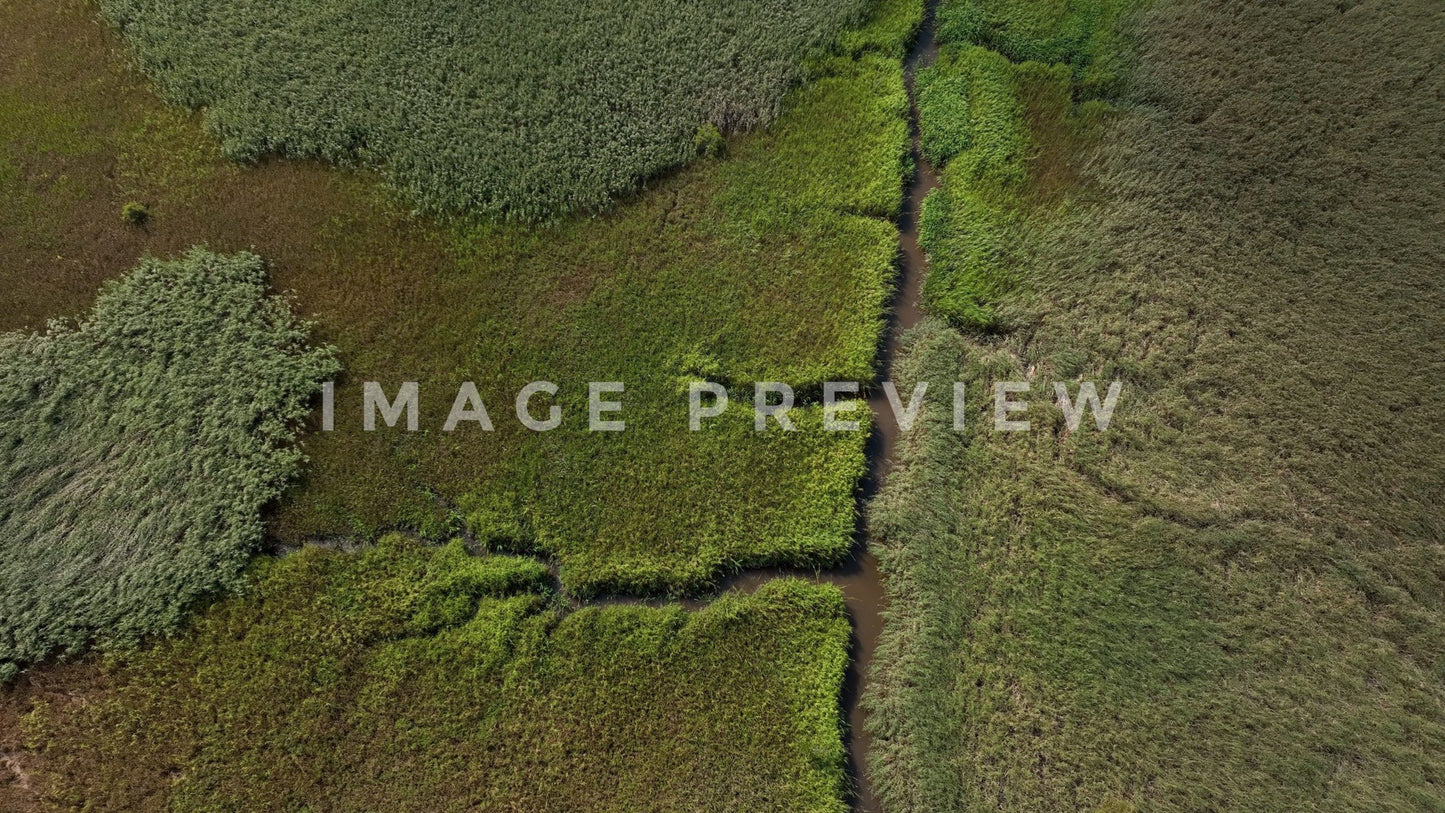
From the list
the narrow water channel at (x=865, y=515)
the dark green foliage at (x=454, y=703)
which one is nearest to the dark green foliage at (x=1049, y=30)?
the narrow water channel at (x=865, y=515)

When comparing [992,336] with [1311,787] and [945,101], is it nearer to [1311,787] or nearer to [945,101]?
[945,101]

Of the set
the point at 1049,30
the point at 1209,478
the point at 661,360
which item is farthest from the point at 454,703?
the point at 1049,30

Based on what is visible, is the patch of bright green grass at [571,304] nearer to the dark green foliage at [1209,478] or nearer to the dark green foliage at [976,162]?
the dark green foliage at [976,162]

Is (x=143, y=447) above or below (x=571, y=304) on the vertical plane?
below

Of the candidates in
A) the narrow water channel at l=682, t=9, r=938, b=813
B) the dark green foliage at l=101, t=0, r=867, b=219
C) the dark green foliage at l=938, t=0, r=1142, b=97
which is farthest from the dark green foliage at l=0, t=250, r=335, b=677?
the dark green foliage at l=938, t=0, r=1142, b=97

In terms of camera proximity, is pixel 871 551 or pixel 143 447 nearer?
pixel 143 447

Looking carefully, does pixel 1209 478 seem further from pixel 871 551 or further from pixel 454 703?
pixel 454 703

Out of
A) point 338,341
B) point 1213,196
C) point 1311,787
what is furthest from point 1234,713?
point 338,341
